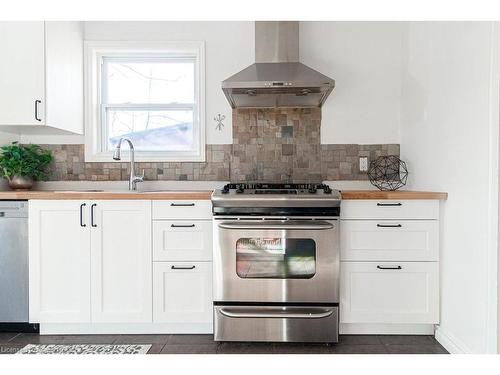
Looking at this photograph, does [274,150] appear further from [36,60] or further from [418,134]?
[36,60]

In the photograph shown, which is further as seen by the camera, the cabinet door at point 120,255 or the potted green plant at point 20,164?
the potted green plant at point 20,164

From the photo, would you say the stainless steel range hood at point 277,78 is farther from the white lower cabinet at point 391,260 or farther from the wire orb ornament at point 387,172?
the white lower cabinet at point 391,260

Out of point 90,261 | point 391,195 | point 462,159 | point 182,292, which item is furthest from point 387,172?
point 90,261

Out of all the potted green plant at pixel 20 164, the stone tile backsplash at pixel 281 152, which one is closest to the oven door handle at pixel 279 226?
the stone tile backsplash at pixel 281 152

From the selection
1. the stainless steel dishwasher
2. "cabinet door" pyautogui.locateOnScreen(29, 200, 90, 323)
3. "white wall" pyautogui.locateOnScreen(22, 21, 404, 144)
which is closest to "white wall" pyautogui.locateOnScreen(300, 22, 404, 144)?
"white wall" pyautogui.locateOnScreen(22, 21, 404, 144)

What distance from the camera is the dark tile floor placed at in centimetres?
242

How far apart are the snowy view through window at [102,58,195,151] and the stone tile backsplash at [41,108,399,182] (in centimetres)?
28

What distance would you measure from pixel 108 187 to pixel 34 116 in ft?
2.56

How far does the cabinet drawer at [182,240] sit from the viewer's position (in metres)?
2.57

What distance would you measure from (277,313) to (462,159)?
4.44 feet

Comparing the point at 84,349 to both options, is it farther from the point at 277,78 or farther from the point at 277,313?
the point at 277,78

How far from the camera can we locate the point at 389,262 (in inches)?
100

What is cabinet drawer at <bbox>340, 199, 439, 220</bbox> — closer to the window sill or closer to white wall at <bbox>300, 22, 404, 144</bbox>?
white wall at <bbox>300, 22, 404, 144</bbox>

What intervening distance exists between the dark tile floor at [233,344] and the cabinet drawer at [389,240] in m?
0.50
